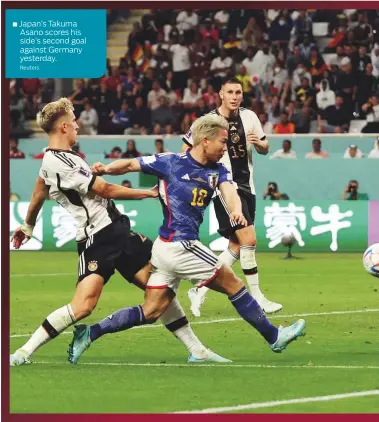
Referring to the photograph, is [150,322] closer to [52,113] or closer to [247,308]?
[247,308]

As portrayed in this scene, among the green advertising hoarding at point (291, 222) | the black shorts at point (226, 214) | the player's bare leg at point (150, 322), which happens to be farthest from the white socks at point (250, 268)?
the green advertising hoarding at point (291, 222)

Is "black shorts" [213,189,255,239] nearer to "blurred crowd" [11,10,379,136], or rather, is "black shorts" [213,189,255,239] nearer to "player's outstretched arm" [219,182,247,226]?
"player's outstretched arm" [219,182,247,226]

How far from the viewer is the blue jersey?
10219 millimetres

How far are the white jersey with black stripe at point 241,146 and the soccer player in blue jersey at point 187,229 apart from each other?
366 cm

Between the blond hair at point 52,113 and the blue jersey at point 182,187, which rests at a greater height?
the blond hair at point 52,113

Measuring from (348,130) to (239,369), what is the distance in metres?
17.3

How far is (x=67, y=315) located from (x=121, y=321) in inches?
16.5

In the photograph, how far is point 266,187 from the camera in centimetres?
2469

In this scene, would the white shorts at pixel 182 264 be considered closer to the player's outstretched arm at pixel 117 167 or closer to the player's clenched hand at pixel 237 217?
the player's clenched hand at pixel 237 217

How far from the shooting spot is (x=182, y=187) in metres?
10.2

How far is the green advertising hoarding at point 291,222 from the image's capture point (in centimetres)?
2283

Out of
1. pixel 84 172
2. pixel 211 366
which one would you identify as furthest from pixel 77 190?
pixel 211 366

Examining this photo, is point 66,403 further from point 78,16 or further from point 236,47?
point 236,47
